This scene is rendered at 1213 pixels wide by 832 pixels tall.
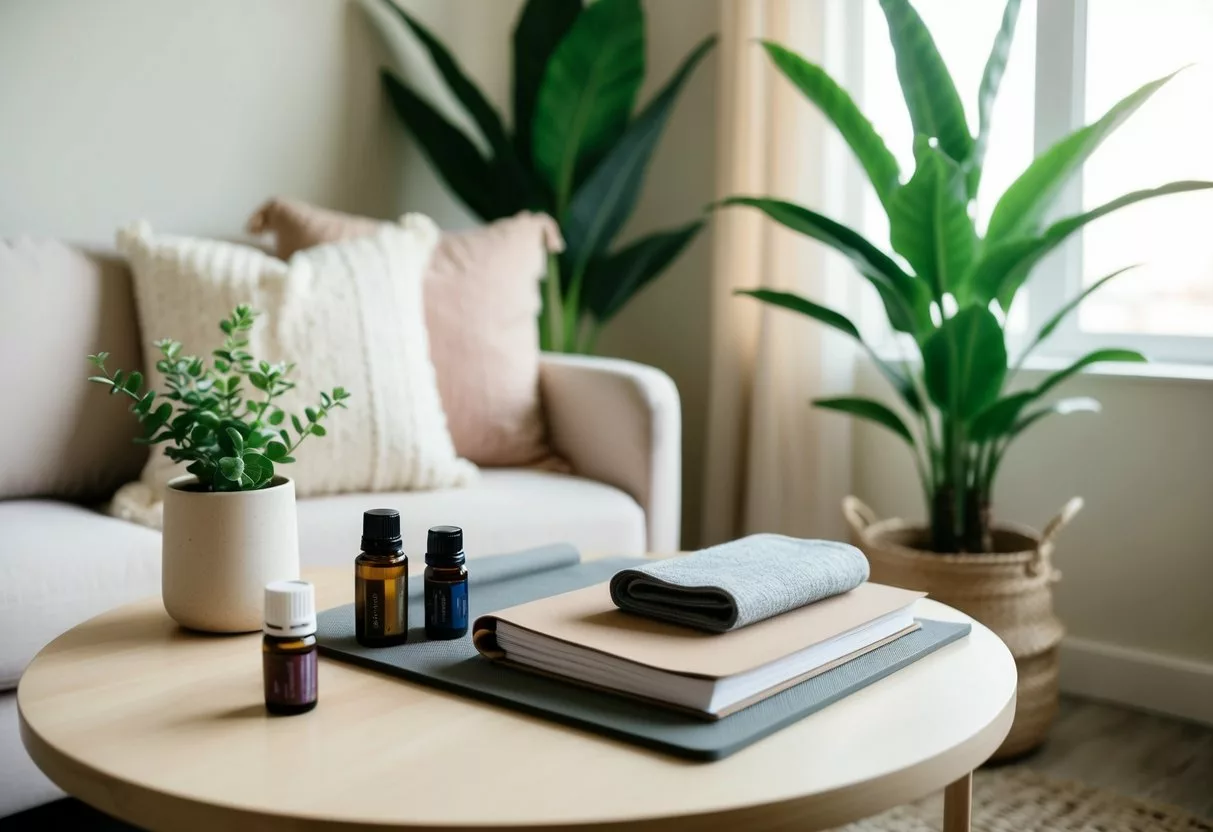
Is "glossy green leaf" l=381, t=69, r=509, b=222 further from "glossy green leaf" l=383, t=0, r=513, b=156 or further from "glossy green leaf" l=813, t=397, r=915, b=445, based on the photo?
"glossy green leaf" l=813, t=397, r=915, b=445

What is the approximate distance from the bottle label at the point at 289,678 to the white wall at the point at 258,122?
1516mm

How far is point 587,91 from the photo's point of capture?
8.30ft

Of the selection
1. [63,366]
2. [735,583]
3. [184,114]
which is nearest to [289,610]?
[735,583]

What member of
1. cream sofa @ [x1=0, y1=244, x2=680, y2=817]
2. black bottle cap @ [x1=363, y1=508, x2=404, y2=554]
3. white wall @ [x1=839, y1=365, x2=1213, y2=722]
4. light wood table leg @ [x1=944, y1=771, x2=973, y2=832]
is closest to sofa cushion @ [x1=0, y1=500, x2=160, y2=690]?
cream sofa @ [x1=0, y1=244, x2=680, y2=817]

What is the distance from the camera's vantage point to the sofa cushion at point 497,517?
5.65 ft

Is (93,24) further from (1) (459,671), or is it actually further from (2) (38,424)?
(1) (459,671)

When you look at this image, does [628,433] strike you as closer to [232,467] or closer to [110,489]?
[110,489]

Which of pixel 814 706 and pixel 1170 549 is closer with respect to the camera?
pixel 814 706

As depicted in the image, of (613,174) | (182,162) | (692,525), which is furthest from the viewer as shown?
(692,525)

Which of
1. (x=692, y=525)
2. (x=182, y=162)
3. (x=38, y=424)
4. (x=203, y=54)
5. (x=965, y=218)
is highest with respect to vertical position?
(x=203, y=54)

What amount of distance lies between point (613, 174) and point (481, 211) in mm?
313

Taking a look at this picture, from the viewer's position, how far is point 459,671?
3.26ft

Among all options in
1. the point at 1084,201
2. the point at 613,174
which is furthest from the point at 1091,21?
the point at 613,174

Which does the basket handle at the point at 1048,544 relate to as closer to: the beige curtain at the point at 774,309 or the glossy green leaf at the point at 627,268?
the beige curtain at the point at 774,309
